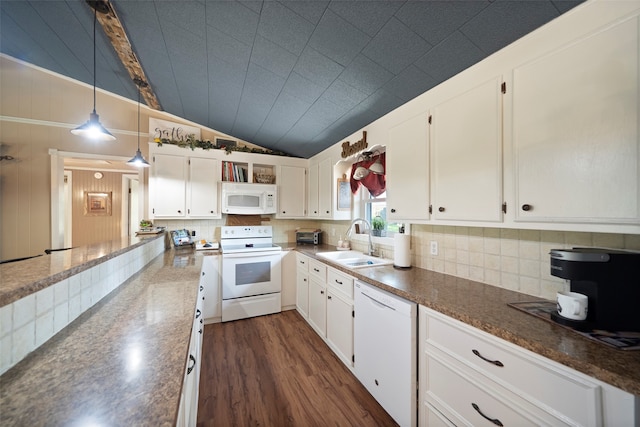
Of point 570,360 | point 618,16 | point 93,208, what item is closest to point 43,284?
point 570,360

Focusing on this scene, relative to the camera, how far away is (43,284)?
0.75 meters

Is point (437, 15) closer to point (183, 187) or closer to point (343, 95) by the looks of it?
point (343, 95)

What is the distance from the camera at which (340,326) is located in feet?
6.85

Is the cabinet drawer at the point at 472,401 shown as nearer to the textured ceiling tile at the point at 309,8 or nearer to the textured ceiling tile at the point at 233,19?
the textured ceiling tile at the point at 309,8

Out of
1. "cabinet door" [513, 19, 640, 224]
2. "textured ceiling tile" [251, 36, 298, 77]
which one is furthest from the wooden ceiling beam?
"cabinet door" [513, 19, 640, 224]

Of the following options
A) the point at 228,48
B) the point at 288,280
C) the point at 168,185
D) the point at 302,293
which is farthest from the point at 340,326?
the point at 168,185

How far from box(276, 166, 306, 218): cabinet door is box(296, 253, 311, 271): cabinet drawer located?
740mm

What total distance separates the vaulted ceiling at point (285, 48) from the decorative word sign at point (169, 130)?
1.32 ft

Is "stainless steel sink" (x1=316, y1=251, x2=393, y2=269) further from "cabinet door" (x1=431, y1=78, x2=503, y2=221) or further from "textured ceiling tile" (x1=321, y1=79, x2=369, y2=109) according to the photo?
"textured ceiling tile" (x1=321, y1=79, x2=369, y2=109)

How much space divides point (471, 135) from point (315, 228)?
9.17 ft

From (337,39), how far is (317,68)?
326 mm

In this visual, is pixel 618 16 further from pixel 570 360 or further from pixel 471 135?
pixel 570 360

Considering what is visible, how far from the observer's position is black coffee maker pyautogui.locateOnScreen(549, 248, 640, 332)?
33.3 inches

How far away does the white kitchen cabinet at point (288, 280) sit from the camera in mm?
3133
